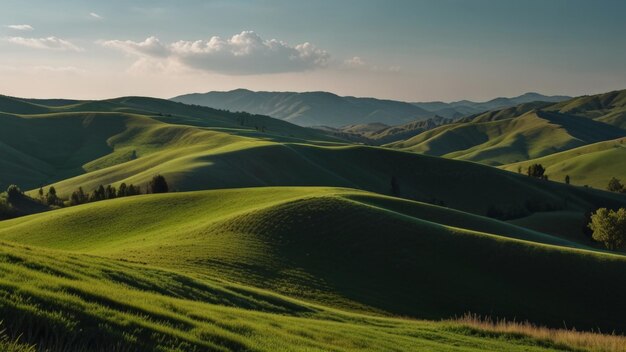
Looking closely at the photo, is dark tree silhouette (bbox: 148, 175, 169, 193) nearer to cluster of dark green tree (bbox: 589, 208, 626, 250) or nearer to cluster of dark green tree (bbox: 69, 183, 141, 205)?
cluster of dark green tree (bbox: 69, 183, 141, 205)

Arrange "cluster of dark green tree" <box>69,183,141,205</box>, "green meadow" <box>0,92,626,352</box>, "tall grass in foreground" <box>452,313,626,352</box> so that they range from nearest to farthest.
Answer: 1. "green meadow" <box>0,92,626,352</box>
2. "tall grass in foreground" <box>452,313,626,352</box>
3. "cluster of dark green tree" <box>69,183,141,205</box>

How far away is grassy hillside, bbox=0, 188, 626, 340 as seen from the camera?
137ft

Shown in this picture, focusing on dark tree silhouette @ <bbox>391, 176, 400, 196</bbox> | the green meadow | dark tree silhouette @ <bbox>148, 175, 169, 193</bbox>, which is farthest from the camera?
dark tree silhouette @ <bbox>391, 176, 400, 196</bbox>

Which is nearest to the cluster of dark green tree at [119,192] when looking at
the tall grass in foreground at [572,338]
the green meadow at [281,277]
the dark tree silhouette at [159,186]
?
the dark tree silhouette at [159,186]

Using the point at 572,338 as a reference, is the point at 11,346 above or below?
above

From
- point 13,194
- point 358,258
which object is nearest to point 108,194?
point 13,194

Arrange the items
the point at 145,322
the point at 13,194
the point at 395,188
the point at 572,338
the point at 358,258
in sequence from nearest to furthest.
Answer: the point at 145,322 → the point at 572,338 → the point at 358,258 → the point at 13,194 → the point at 395,188

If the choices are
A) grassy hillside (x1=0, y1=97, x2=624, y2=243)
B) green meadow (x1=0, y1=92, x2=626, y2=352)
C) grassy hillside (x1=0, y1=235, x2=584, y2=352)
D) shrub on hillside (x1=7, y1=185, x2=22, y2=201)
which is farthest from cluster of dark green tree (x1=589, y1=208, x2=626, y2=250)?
shrub on hillside (x1=7, y1=185, x2=22, y2=201)

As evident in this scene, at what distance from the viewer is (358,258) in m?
49.9

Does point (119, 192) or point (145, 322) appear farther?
point (119, 192)

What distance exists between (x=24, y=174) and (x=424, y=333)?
196382 mm

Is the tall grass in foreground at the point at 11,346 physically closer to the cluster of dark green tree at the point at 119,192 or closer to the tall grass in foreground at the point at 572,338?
the tall grass in foreground at the point at 572,338

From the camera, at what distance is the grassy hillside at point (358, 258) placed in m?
41.7

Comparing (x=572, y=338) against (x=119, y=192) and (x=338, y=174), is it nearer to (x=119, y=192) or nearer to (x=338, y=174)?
(x=119, y=192)
